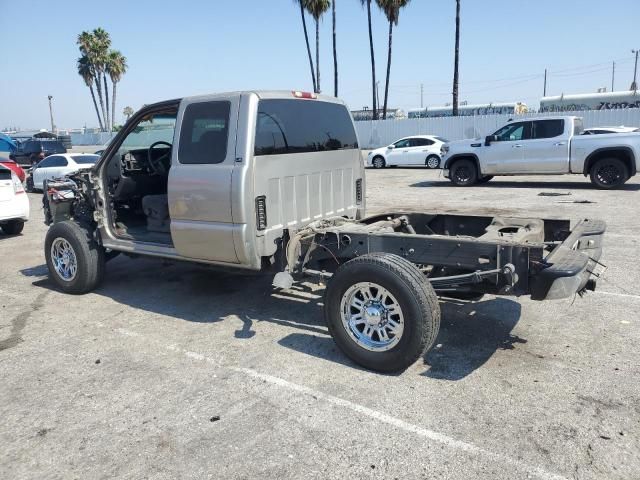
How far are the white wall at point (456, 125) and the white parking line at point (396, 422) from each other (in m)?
18.9

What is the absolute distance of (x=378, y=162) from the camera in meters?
24.4

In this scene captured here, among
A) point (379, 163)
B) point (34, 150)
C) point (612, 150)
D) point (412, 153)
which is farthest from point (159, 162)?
point (34, 150)

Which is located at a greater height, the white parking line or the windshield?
the windshield

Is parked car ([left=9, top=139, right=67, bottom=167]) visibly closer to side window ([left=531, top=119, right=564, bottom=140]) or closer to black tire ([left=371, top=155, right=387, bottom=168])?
black tire ([left=371, top=155, right=387, bottom=168])

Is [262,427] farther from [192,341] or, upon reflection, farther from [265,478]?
[192,341]

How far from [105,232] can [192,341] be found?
1996mm

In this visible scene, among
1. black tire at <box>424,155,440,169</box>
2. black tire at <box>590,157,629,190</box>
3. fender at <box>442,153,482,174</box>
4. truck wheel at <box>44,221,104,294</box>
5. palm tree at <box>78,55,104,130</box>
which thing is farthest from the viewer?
palm tree at <box>78,55,104,130</box>

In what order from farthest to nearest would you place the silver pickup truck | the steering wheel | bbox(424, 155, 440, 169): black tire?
bbox(424, 155, 440, 169): black tire
the steering wheel
the silver pickup truck

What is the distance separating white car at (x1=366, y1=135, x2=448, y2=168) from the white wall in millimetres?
1315

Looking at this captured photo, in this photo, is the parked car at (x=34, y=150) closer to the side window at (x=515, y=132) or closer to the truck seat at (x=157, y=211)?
the side window at (x=515, y=132)

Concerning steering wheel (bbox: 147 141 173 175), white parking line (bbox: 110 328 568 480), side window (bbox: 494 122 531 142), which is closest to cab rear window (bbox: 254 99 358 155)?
white parking line (bbox: 110 328 568 480)

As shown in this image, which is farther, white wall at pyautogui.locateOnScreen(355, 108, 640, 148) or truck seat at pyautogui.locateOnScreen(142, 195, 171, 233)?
white wall at pyautogui.locateOnScreen(355, 108, 640, 148)

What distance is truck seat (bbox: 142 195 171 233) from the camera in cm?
600

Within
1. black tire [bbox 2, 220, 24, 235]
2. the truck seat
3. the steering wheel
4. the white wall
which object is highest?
the white wall
